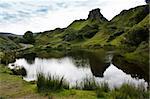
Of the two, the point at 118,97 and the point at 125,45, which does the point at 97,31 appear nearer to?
the point at 125,45

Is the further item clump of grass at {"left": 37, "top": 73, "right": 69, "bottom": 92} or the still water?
the still water

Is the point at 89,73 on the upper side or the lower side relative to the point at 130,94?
upper

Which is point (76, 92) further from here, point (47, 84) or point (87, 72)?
point (87, 72)

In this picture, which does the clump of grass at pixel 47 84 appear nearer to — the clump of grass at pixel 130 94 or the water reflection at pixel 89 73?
the water reflection at pixel 89 73

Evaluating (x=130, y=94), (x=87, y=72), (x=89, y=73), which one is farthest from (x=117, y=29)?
(x=130, y=94)

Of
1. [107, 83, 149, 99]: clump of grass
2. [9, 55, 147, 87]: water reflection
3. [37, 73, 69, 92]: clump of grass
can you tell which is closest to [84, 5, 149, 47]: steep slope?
[9, 55, 147, 87]: water reflection

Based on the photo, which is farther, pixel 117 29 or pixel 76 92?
pixel 117 29

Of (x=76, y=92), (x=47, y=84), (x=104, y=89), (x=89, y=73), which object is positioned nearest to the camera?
(x=47, y=84)

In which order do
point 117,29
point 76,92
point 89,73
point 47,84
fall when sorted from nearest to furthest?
point 47,84 → point 76,92 → point 89,73 → point 117,29

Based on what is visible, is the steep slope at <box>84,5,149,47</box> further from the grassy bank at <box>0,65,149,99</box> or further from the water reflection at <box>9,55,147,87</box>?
the grassy bank at <box>0,65,149,99</box>

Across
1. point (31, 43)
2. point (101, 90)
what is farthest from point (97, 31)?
point (101, 90)

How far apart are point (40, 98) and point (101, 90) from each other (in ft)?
13.5

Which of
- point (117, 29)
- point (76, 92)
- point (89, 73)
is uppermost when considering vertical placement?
point (117, 29)

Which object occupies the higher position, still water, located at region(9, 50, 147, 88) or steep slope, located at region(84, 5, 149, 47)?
steep slope, located at region(84, 5, 149, 47)
